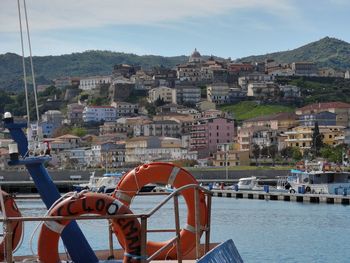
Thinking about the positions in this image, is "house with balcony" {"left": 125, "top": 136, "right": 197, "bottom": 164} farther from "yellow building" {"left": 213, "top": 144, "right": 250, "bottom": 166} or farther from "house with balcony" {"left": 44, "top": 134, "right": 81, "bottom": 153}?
"house with balcony" {"left": 44, "top": 134, "right": 81, "bottom": 153}

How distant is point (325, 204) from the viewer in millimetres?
66188

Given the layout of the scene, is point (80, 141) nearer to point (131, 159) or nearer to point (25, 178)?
point (131, 159)

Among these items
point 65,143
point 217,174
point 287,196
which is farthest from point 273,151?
point 287,196

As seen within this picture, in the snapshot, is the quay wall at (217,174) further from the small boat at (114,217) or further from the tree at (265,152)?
the small boat at (114,217)

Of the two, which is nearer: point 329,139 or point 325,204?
point 325,204

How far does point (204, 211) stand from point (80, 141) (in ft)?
592

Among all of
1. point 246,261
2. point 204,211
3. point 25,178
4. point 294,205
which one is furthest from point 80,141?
point 204,211

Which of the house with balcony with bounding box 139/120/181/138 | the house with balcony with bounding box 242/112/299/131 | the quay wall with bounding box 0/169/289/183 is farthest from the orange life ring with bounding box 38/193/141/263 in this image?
the house with balcony with bounding box 139/120/181/138

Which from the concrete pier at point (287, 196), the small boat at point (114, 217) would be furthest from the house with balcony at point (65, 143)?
the small boat at point (114, 217)

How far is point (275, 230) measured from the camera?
46594 mm

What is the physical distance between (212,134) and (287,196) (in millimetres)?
107406

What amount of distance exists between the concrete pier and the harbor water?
1.57 m

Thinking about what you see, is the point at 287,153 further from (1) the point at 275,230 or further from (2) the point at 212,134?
(1) the point at 275,230

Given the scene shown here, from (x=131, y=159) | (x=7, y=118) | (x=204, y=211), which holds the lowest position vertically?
(x=131, y=159)
